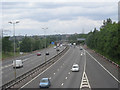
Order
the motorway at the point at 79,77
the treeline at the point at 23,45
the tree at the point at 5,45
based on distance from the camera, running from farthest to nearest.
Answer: the treeline at the point at 23,45 → the tree at the point at 5,45 → the motorway at the point at 79,77

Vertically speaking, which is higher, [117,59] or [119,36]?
[119,36]

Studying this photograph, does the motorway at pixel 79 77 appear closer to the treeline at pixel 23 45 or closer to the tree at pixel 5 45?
the tree at pixel 5 45

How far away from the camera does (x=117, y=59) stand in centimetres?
6262

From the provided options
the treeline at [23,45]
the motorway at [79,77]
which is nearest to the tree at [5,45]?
the treeline at [23,45]

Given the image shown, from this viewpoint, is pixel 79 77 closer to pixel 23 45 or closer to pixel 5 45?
pixel 5 45

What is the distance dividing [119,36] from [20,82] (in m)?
31.4

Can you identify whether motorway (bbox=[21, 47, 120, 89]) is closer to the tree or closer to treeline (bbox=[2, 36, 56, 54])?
the tree

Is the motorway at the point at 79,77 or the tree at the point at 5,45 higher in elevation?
the tree at the point at 5,45

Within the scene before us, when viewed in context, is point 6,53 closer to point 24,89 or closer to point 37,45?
point 37,45

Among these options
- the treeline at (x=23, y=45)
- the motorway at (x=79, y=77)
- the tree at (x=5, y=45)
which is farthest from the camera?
the treeline at (x=23, y=45)

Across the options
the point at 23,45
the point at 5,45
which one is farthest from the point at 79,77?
the point at 23,45

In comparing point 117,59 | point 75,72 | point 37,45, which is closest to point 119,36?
point 117,59

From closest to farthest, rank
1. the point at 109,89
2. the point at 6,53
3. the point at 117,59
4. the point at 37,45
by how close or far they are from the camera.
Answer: the point at 109,89 < the point at 117,59 < the point at 6,53 < the point at 37,45

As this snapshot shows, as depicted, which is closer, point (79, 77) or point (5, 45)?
point (79, 77)
